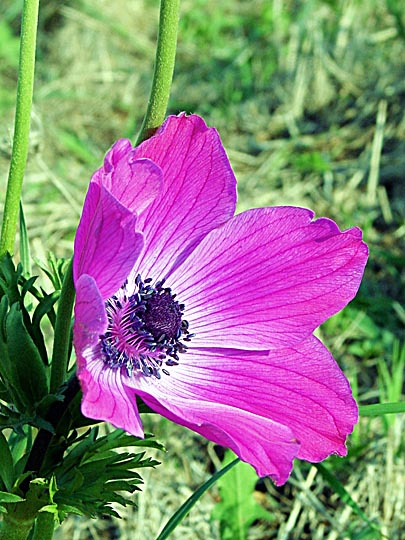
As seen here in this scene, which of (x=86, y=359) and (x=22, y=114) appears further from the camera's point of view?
(x=22, y=114)

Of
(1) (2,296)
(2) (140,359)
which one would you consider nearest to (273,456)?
(2) (140,359)

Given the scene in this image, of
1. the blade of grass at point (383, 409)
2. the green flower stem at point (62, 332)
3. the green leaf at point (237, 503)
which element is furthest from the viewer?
the green leaf at point (237, 503)

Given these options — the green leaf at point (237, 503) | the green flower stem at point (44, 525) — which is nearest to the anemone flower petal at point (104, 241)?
the green flower stem at point (44, 525)

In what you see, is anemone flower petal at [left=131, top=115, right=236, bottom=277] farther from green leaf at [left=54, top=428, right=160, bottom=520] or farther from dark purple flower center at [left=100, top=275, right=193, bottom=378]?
green leaf at [left=54, top=428, right=160, bottom=520]

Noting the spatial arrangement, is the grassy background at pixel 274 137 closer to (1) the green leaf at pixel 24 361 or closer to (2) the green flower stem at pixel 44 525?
(2) the green flower stem at pixel 44 525

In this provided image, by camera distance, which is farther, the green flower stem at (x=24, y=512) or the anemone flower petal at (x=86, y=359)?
the green flower stem at (x=24, y=512)

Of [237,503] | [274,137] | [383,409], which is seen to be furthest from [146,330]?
[274,137]

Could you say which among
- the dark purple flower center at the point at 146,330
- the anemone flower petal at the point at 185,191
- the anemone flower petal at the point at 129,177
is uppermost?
the anemone flower petal at the point at 185,191

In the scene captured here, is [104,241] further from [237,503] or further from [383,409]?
[237,503]
